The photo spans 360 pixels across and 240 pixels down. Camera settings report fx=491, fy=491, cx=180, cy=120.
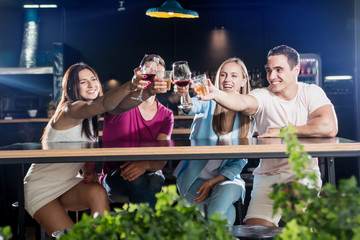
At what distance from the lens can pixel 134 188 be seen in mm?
2801

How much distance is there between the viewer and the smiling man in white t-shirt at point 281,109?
2.60 metres

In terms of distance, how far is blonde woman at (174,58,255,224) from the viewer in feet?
8.90

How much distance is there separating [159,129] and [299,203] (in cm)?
207

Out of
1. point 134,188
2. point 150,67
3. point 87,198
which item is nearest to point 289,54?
point 150,67

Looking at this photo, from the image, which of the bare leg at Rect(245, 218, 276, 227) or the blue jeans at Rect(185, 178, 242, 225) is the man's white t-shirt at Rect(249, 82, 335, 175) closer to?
the blue jeans at Rect(185, 178, 242, 225)

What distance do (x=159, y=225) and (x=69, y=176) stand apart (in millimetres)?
1809

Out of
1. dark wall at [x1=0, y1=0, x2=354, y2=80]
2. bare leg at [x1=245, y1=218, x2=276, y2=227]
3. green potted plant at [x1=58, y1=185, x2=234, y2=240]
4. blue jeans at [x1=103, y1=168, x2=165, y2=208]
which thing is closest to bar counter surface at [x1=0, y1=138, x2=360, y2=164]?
bare leg at [x1=245, y1=218, x2=276, y2=227]

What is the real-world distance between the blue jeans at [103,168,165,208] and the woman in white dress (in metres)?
0.11

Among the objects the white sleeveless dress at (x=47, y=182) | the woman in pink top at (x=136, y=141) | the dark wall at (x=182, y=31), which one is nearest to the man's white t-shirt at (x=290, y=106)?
the woman in pink top at (x=136, y=141)

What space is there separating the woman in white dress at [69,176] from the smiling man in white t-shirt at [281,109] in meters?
0.58

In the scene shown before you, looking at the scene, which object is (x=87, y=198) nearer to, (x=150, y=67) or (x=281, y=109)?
(x=150, y=67)

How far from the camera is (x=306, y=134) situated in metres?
2.60

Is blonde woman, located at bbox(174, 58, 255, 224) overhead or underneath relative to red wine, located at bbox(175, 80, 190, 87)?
underneath

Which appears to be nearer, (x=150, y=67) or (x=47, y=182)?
(x=150, y=67)
